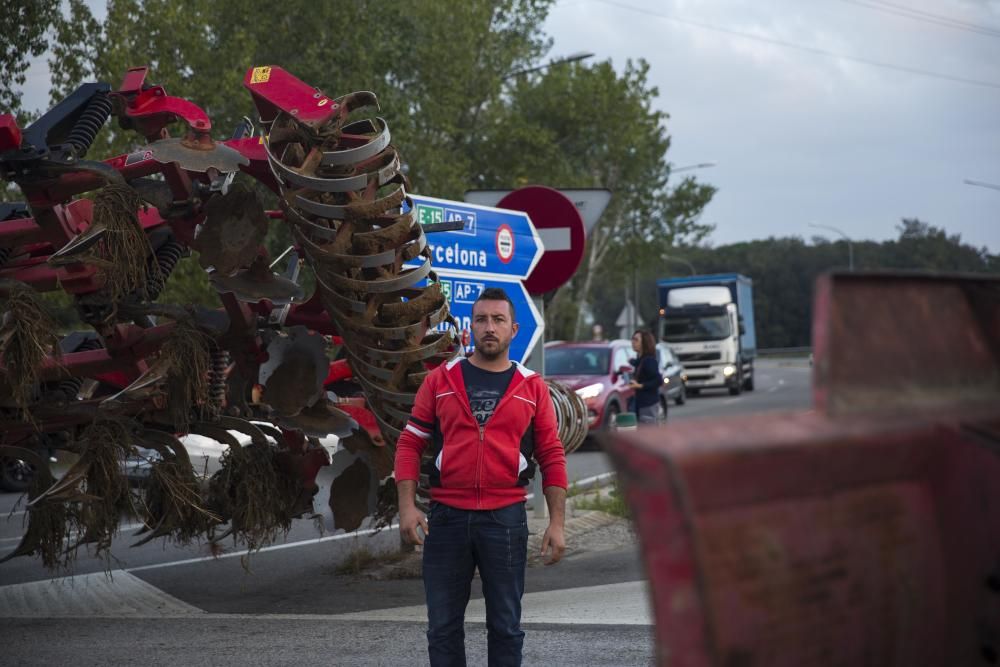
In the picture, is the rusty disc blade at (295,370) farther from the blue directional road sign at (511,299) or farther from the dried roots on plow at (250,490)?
the blue directional road sign at (511,299)

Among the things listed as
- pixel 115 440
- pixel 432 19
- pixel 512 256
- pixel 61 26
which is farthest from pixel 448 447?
Answer: pixel 432 19

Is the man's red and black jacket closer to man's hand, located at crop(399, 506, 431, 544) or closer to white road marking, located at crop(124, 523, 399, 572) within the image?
man's hand, located at crop(399, 506, 431, 544)

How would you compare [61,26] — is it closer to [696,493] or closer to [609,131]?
[696,493]

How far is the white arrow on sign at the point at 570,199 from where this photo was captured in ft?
37.1

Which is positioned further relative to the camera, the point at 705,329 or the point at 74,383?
the point at 705,329

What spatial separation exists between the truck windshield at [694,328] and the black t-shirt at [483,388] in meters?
34.8

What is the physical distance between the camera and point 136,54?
892 inches

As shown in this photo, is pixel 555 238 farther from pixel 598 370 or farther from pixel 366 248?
pixel 598 370

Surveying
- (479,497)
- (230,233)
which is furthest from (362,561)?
(479,497)

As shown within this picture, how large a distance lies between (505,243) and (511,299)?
0.46 metres

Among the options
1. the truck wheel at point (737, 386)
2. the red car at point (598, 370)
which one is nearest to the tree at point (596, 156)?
the truck wheel at point (737, 386)

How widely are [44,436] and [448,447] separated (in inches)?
120

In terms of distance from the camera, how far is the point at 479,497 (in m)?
4.73

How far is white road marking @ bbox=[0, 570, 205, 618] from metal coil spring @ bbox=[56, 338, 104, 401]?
1.43 metres
